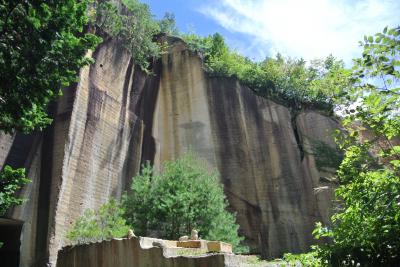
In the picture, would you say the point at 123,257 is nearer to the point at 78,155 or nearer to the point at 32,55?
the point at 32,55

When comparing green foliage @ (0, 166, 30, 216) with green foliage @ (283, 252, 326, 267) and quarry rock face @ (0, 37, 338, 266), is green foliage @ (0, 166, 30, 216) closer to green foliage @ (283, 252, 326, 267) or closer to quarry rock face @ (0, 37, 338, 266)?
green foliage @ (283, 252, 326, 267)

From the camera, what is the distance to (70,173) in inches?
553

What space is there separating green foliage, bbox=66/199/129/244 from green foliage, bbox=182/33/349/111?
9.70 metres

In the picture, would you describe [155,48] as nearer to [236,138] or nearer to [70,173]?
[236,138]

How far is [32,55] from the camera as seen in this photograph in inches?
291

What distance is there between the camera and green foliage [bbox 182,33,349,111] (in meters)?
20.7

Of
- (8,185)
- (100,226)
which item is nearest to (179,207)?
(100,226)

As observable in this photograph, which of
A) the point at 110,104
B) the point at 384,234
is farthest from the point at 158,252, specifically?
the point at 110,104

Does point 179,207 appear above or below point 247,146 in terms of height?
below

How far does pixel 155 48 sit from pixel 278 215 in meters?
9.55

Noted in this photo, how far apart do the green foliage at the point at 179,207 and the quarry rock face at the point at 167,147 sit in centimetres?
212

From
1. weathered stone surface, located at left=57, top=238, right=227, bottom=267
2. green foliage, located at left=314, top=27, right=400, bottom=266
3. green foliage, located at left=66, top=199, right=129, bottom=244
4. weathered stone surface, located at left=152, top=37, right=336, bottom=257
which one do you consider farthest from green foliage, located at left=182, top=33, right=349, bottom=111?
green foliage, located at left=314, top=27, right=400, bottom=266

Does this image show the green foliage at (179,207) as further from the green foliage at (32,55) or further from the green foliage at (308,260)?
the green foliage at (308,260)

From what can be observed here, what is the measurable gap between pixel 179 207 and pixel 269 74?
10666 millimetres
